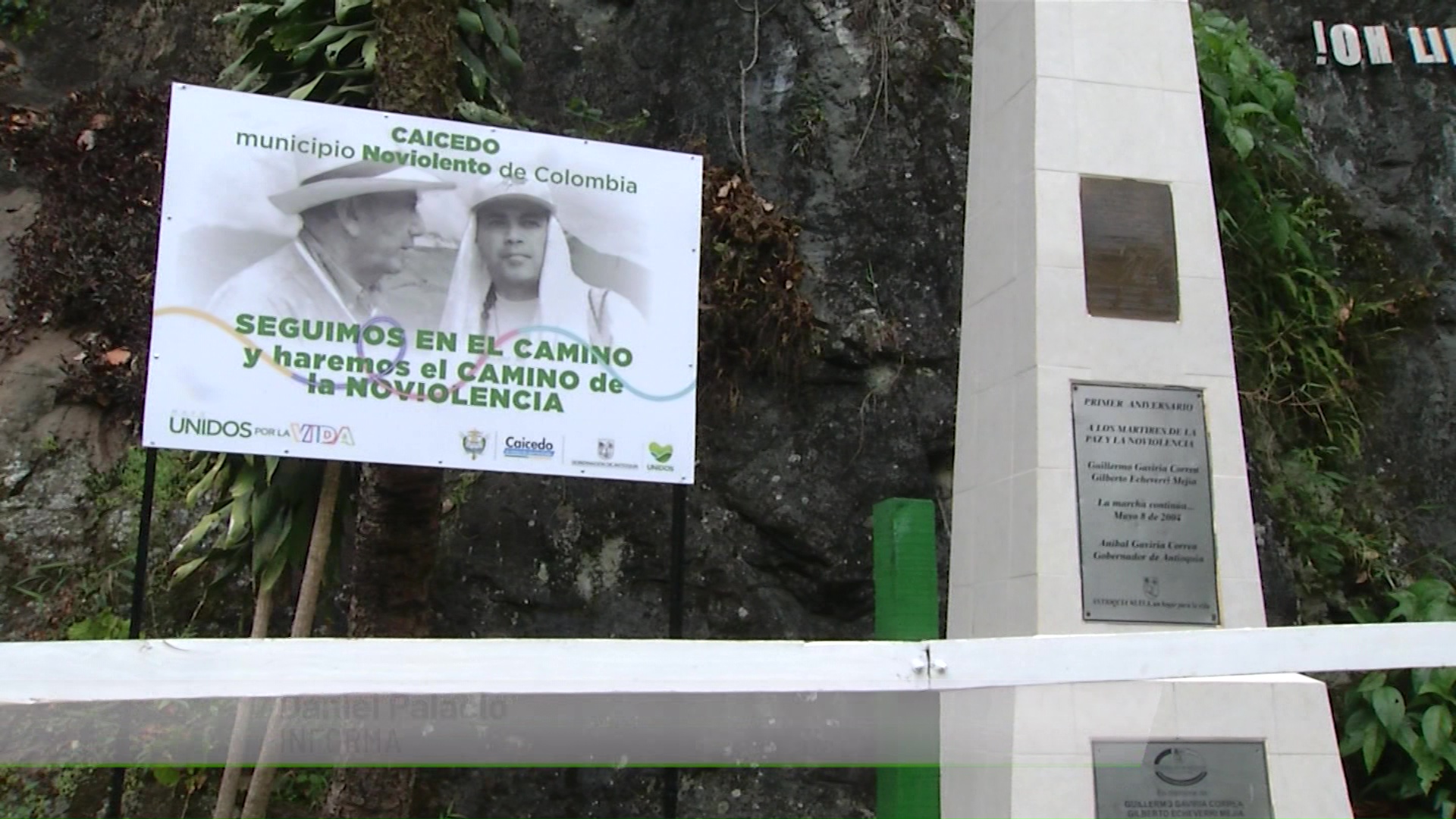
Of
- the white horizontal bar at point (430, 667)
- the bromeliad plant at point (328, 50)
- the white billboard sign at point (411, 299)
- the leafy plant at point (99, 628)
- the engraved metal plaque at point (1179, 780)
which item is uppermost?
the bromeliad plant at point (328, 50)

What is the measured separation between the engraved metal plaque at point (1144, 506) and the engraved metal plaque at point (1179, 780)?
43 cm

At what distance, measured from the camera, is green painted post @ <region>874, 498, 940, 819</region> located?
444 centimetres

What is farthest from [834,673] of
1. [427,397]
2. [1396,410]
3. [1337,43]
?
[1337,43]

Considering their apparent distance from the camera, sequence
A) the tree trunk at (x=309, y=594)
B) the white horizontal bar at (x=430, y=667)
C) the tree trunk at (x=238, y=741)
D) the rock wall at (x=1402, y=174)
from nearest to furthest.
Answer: the white horizontal bar at (x=430, y=667)
the tree trunk at (x=238, y=741)
the tree trunk at (x=309, y=594)
the rock wall at (x=1402, y=174)

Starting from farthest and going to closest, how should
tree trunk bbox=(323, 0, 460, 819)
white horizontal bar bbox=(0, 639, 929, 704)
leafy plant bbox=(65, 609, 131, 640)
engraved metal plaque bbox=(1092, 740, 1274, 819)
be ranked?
leafy plant bbox=(65, 609, 131, 640) → tree trunk bbox=(323, 0, 460, 819) → engraved metal plaque bbox=(1092, 740, 1274, 819) → white horizontal bar bbox=(0, 639, 929, 704)

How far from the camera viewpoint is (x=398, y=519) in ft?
16.0

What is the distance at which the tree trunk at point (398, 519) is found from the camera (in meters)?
4.61

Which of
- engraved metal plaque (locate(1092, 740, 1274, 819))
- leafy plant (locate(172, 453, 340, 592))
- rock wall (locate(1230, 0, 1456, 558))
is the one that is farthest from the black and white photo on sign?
rock wall (locate(1230, 0, 1456, 558))

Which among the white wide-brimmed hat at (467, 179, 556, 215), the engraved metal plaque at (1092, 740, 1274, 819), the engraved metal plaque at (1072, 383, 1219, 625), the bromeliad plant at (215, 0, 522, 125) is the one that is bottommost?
the engraved metal plaque at (1092, 740, 1274, 819)

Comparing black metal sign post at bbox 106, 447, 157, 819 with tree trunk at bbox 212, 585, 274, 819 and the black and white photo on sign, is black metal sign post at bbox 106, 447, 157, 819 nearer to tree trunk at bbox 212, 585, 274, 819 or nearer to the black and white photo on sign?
tree trunk at bbox 212, 585, 274, 819

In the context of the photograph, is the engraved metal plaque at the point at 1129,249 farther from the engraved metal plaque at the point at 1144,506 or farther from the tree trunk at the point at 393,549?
the tree trunk at the point at 393,549

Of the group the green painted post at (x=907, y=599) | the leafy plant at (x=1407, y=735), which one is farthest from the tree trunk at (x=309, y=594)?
the leafy plant at (x=1407, y=735)

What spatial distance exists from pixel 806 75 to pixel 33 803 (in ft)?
18.1

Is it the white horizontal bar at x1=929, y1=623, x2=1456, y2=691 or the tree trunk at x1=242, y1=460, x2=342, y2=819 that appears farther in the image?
the tree trunk at x1=242, y1=460, x2=342, y2=819
